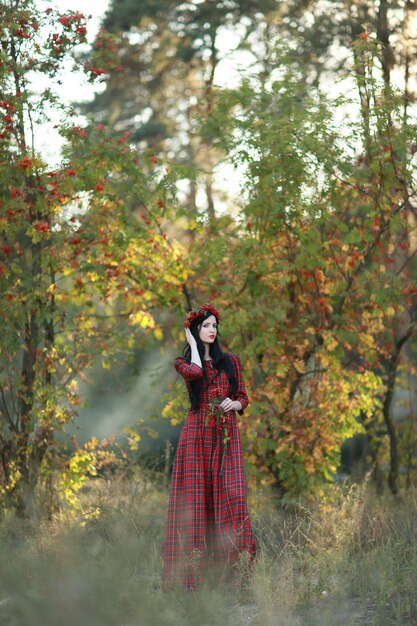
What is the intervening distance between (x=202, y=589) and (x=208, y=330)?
5.36 ft

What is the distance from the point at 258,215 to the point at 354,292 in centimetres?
113

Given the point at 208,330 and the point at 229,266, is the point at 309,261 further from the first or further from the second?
the point at 208,330

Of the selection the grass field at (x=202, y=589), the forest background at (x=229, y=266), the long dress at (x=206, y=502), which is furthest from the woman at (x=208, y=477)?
the forest background at (x=229, y=266)

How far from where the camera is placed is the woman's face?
6.03m

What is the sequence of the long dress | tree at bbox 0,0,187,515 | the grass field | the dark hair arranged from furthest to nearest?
tree at bbox 0,0,187,515 < the dark hair < the long dress < the grass field

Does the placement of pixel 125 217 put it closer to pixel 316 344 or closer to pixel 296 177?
pixel 296 177

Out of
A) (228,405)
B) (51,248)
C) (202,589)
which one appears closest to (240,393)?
(228,405)

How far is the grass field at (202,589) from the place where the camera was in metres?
4.11

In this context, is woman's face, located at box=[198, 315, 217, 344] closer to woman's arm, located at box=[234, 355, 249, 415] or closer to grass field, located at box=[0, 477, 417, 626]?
woman's arm, located at box=[234, 355, 249, 415]

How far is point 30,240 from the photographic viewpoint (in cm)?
791

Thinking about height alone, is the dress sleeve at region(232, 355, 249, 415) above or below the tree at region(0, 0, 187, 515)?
below

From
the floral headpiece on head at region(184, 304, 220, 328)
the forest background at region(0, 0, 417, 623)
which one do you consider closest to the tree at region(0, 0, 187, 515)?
the forest background at region(0, 0, 417, 623)

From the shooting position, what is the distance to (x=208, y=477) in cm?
597

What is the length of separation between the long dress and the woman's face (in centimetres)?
16
